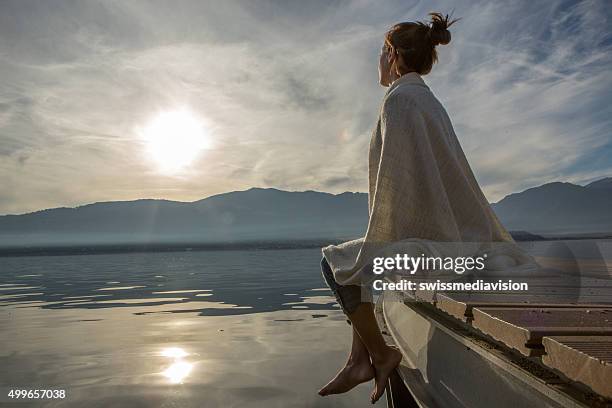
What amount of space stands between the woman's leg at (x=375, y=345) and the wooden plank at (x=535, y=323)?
113cm

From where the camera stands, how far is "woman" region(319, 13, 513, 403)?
11.3 ft

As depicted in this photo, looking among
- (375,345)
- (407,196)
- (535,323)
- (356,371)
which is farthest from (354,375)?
(535,323)

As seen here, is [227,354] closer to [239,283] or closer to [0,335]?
[0,335]

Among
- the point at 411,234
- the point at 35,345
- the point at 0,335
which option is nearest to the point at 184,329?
the point at 35,345

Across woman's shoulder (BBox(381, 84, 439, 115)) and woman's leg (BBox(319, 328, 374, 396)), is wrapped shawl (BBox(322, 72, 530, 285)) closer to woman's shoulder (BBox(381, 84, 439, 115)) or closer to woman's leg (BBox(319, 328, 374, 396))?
woman's shoulder (BBox(381, 84, 439, 115))

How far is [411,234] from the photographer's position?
135 inches

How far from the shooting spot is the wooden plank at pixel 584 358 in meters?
1.38

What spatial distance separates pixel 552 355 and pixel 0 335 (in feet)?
37.6

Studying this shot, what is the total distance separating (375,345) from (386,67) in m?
2.18

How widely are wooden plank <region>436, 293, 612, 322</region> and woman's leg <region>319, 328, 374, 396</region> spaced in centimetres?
78

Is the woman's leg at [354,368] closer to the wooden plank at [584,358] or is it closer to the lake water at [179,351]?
the lake water at [179,351]

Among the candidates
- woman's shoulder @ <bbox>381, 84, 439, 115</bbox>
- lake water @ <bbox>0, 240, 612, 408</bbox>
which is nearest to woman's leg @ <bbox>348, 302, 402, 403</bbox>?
woman's shoulder @ <bbox>381, 84, 439, 115</bbox>

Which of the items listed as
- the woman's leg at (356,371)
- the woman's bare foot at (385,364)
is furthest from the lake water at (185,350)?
the woman's leg at (356,371)

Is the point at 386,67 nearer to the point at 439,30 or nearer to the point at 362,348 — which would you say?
the point at 439,30
